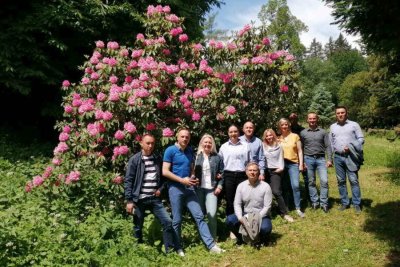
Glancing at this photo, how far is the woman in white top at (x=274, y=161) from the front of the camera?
691 centimetres

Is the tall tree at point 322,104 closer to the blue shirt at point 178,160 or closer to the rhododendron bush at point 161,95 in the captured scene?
the rhododendron bush at point 161,95

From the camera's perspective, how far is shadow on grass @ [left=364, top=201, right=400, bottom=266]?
550cm

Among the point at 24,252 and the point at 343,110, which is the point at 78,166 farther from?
the point at 343,110

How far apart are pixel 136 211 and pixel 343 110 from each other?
4.21 metres

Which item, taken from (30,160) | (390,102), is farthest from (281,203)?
(390,102)

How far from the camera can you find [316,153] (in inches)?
284

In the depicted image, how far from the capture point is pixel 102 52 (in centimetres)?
795

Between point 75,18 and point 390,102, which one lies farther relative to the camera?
point 390,102

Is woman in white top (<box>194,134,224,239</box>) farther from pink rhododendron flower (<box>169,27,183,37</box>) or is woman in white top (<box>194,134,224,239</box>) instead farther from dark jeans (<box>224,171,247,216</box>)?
pink rhododendron flower (<box>169,27,183,37</box>)

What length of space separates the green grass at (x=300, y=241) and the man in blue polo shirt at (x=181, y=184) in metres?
0.32

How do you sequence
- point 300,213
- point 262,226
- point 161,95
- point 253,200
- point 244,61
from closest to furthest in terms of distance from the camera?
1. point 262,226
2. point 253,200
3. point 161,95
4. point 300,213
5. point 244,61

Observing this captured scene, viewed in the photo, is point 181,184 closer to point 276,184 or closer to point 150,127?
point 150,127

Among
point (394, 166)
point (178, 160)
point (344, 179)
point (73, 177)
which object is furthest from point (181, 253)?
point (394, 166)

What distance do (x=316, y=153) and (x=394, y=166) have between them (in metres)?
7.44
